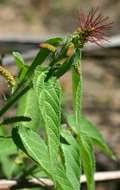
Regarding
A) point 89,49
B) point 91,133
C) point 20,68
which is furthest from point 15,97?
point 89,49

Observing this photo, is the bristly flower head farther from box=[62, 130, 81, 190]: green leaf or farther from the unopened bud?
box=[62, 130, 81, 190]: green leaf

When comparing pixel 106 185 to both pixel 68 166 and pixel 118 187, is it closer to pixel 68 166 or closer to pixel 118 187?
pixel 118 187

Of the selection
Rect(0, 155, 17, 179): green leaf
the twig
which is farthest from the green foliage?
Rect(0, 155, 17, 179): green leaf

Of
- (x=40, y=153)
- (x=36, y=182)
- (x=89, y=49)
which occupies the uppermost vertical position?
(x=89, y=49)

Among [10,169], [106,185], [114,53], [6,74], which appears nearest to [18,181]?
[10,169]

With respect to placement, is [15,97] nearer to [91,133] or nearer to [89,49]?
[91,133]

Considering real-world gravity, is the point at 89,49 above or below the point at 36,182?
above

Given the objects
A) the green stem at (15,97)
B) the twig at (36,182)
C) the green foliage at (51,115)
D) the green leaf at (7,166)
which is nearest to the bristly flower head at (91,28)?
the green foliage at (51,115)
